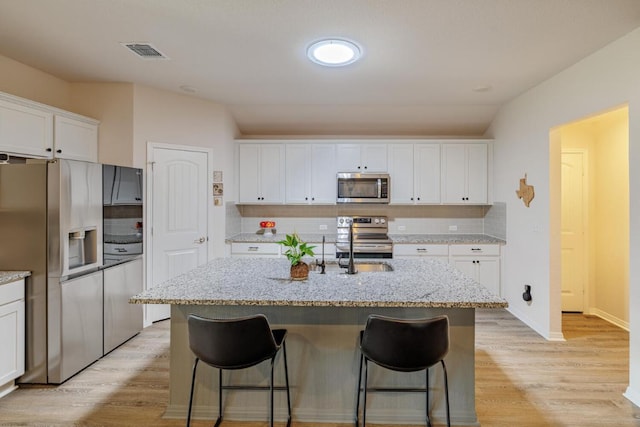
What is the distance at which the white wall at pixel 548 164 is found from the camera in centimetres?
233

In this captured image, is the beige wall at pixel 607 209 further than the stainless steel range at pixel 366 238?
No

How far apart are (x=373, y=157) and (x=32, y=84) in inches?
148

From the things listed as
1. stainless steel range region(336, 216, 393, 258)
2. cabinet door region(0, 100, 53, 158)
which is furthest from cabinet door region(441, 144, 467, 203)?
cabinet door region(0, 100, 53, 158)

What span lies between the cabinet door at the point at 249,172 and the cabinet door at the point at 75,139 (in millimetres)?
1698

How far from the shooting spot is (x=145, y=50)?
275 cm

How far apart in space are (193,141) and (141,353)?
2.31 meters

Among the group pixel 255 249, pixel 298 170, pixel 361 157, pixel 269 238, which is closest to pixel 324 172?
pixel 298 170

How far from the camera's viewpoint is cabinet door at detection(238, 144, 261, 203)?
465 centimetres

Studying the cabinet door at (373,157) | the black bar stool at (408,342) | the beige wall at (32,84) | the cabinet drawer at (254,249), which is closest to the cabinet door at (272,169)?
the cabinet drawer at (254,249)

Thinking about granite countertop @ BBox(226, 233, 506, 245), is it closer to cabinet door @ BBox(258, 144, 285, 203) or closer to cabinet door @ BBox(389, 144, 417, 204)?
cabinet door @ BBox(389, 144, 417, 204)

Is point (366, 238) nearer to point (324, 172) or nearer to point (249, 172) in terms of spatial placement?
point (324, 172)

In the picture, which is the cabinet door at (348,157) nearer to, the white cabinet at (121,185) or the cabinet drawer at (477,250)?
the cabinet drawer at (477,250)

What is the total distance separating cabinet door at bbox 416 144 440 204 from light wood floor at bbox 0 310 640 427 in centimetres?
195

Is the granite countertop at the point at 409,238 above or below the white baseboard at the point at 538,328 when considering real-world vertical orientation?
above
